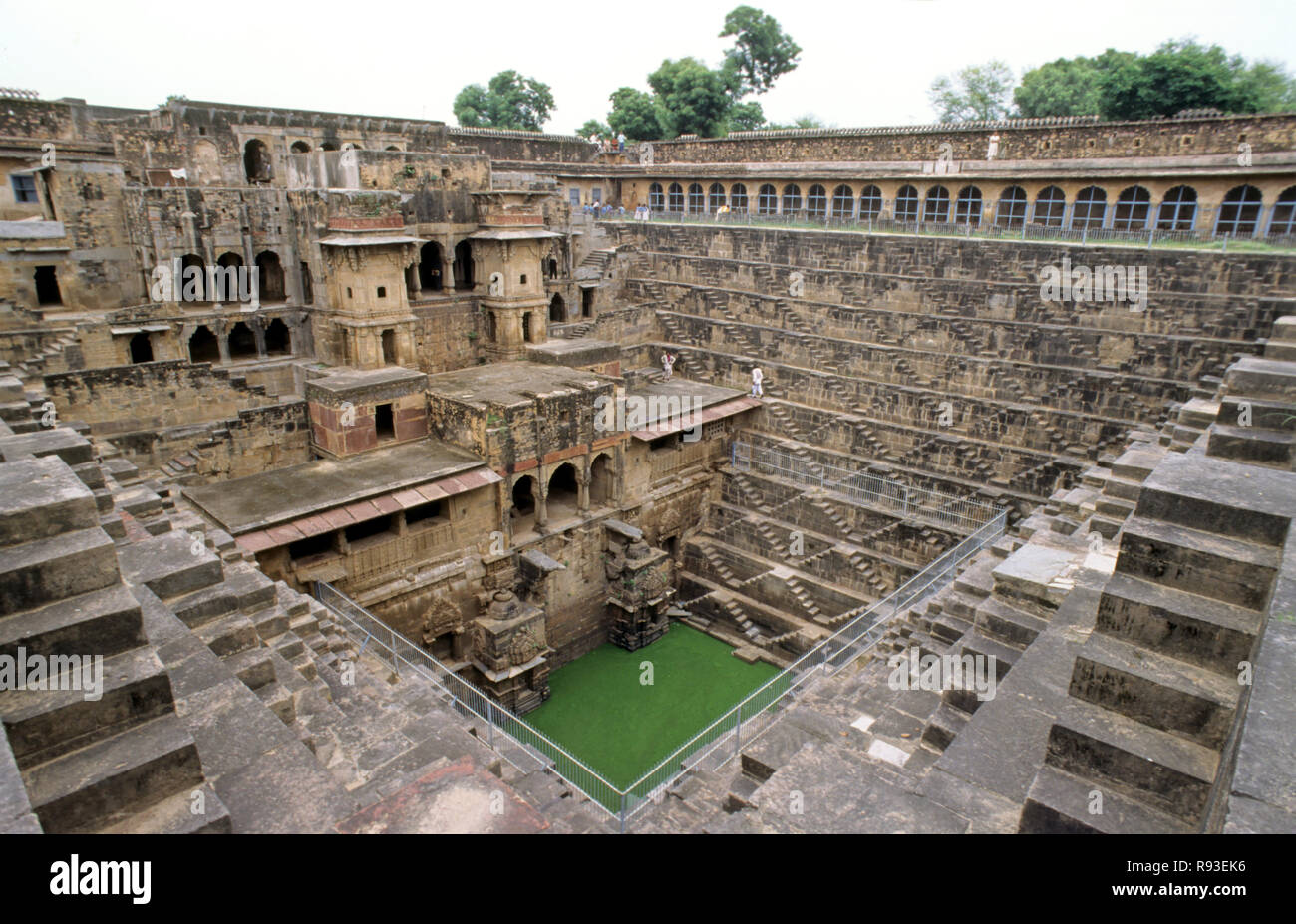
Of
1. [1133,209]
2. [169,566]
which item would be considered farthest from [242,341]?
[1133,209]

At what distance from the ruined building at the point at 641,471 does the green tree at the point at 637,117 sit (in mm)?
12309

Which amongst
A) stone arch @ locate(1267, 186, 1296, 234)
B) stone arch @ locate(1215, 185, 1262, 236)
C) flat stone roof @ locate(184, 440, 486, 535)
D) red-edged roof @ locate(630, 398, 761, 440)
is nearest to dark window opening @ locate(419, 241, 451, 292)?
flat stone roof @ locate(184, 440, 486, 535)

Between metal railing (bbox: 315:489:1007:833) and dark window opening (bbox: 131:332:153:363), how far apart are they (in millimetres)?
8309

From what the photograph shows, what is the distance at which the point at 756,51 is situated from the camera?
148 ft

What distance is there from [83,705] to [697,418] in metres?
15.9

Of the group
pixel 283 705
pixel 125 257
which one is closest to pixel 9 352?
pixel 125 257

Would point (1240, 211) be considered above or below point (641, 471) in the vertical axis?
above

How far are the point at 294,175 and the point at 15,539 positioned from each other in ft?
59.7

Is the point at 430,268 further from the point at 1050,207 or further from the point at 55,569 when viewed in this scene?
the point at 55,569

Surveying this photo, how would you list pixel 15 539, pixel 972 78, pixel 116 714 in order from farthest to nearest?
pixel 972 78, pixel 15 539, pixel 116 714

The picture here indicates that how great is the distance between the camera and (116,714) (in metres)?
4.43

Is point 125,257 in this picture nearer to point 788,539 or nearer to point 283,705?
point 283,705

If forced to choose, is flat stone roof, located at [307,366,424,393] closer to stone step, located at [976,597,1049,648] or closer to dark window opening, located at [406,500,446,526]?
dark window opening, located at [406,500,446,526]

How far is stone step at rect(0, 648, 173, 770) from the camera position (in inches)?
163
